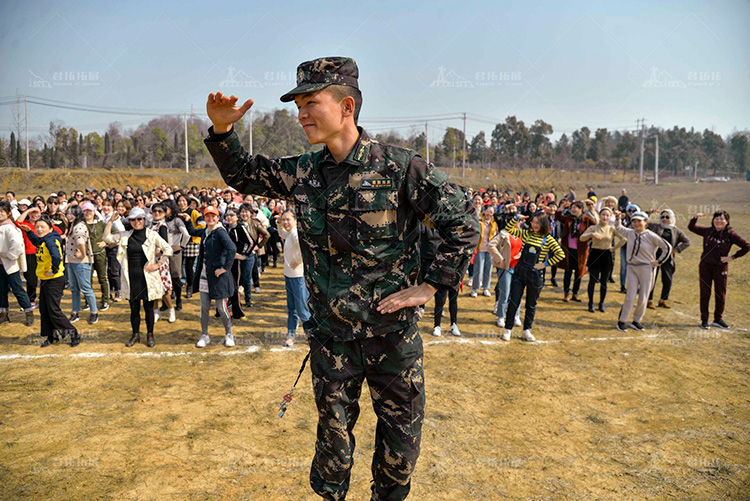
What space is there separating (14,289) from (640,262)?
12.0 metres

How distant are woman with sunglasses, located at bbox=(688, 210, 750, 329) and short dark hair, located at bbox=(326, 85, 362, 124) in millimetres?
8818

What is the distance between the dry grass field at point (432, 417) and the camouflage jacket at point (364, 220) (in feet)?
6.94

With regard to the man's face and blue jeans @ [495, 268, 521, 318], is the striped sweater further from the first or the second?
the man's face

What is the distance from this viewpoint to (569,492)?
12.6 feet

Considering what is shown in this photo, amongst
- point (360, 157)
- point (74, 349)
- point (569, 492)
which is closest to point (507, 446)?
point (569, 492)

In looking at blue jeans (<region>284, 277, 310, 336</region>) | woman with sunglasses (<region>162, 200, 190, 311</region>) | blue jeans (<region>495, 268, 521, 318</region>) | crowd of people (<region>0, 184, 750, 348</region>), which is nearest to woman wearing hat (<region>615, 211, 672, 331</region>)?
crowd of people (<region>0, 184, 750, 348</region>)

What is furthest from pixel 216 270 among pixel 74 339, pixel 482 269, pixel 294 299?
pixel 482 269

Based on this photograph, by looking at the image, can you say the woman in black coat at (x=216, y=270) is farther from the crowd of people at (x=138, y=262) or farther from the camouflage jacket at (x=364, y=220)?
the camouflage jacket at (x=364, y=220)

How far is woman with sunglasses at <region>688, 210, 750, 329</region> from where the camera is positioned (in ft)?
28.6

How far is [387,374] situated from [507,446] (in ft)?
8.72

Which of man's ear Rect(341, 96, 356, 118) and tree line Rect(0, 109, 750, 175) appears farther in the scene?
tree line Rect(0, 109, 750, 175)

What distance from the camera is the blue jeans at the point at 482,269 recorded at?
1137cm

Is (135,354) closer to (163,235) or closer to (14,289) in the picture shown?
(163,235)

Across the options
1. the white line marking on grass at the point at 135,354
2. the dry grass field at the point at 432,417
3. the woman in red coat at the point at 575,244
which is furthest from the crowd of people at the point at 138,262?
the woman in red coat at the point at 575,244
